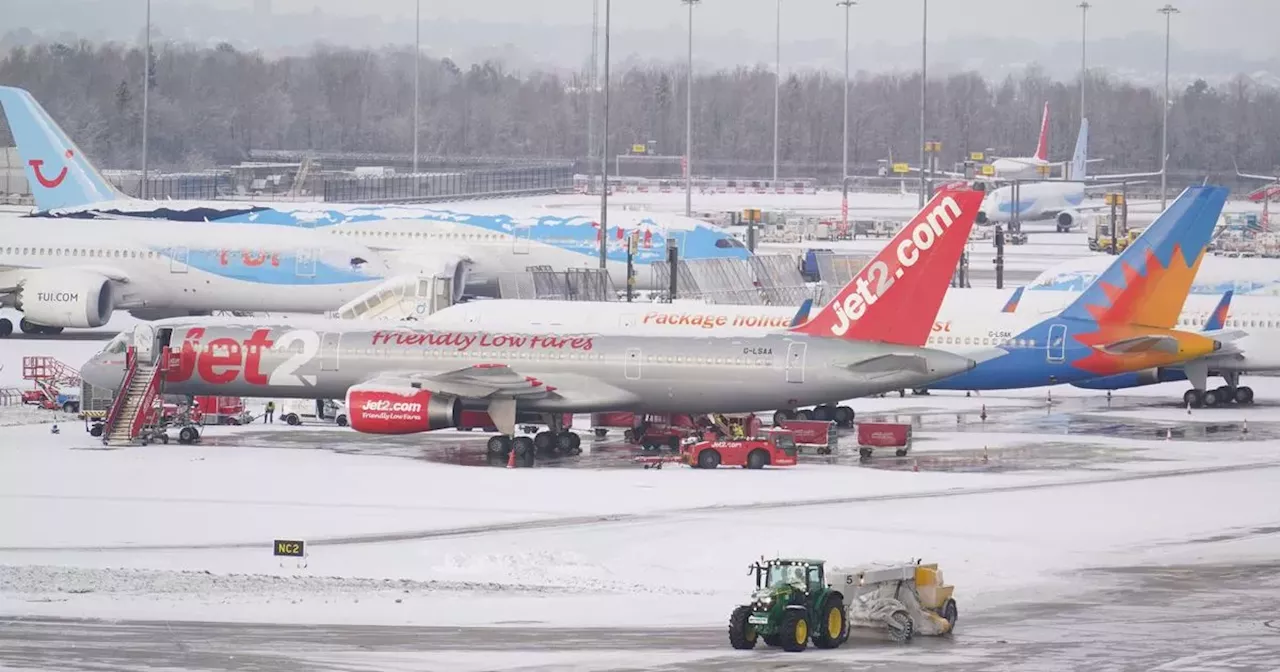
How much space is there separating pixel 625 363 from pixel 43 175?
152 ft

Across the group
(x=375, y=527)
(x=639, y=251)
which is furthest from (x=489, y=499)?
(x=639, y=251)

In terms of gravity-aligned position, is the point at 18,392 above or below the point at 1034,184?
below

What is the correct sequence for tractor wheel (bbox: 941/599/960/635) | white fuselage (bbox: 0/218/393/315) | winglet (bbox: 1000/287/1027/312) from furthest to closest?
white fuselage (bbox: 0/218/393/315) < winglet (bbox: 1000/287/1027/312) < tractor wheel (bbox: 941/599/960/635)

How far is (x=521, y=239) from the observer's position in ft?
260

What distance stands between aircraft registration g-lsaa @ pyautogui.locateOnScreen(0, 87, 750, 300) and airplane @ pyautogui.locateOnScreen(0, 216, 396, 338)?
6.59 metres

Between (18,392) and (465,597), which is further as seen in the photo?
(18,392)

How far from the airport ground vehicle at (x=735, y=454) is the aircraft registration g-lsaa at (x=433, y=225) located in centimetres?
3209

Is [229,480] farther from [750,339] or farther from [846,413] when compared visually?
[846,413]

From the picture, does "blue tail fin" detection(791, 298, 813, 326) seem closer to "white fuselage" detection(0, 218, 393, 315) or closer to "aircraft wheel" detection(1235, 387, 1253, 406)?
"aircraft wheel" detection(1235, 387, 1253, 406)

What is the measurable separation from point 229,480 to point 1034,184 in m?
126

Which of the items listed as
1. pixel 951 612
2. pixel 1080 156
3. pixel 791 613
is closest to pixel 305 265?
pixel 951 612

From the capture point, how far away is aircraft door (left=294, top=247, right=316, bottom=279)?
70188mm

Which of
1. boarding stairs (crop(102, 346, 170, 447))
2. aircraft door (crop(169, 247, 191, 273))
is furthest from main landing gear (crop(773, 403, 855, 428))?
aircraft door (crop(169, 247, 191, 273))

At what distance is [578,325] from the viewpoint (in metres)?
52.6
